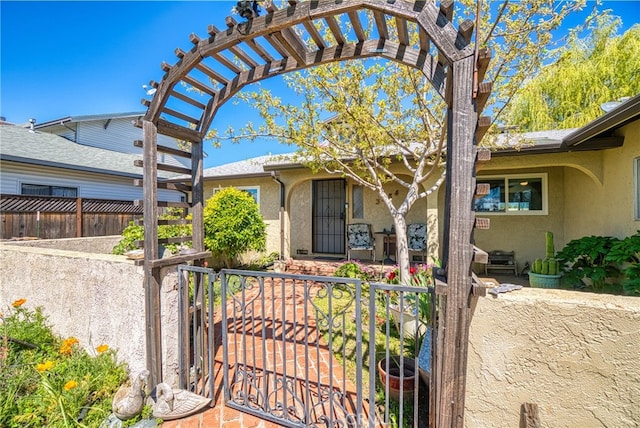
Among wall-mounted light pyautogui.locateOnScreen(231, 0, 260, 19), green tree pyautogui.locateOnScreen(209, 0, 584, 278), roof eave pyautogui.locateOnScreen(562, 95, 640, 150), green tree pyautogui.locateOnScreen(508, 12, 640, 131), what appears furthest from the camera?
green tree pyautogui.locateOnScreen(508, 12, 640, 131)

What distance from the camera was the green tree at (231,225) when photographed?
23.0ft

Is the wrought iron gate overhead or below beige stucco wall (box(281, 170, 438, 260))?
below

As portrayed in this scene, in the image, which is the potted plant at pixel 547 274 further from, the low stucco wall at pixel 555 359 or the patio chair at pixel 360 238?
the low stucco wall at pixel 555 359

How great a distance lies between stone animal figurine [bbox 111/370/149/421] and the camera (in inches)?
94.3

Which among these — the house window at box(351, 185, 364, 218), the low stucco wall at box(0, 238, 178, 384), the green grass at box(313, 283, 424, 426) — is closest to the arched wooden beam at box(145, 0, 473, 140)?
the low stucco wall at box(0, 238, 178, 384)

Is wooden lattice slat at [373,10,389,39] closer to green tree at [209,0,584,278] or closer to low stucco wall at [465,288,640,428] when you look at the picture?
low stucco wall at [465,288,640,428]

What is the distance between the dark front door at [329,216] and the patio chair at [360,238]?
898 mm

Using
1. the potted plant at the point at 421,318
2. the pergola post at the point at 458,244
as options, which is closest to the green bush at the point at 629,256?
the potted plant at the point at 421,318

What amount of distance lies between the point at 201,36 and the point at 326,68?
2.34 m

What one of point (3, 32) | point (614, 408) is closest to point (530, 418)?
point (614, 408)

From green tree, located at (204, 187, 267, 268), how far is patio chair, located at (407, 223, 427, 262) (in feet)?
13.2

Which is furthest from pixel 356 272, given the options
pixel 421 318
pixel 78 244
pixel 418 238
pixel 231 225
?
pixel 78 244

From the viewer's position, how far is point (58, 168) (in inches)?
394

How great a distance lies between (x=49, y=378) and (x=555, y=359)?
434cm
